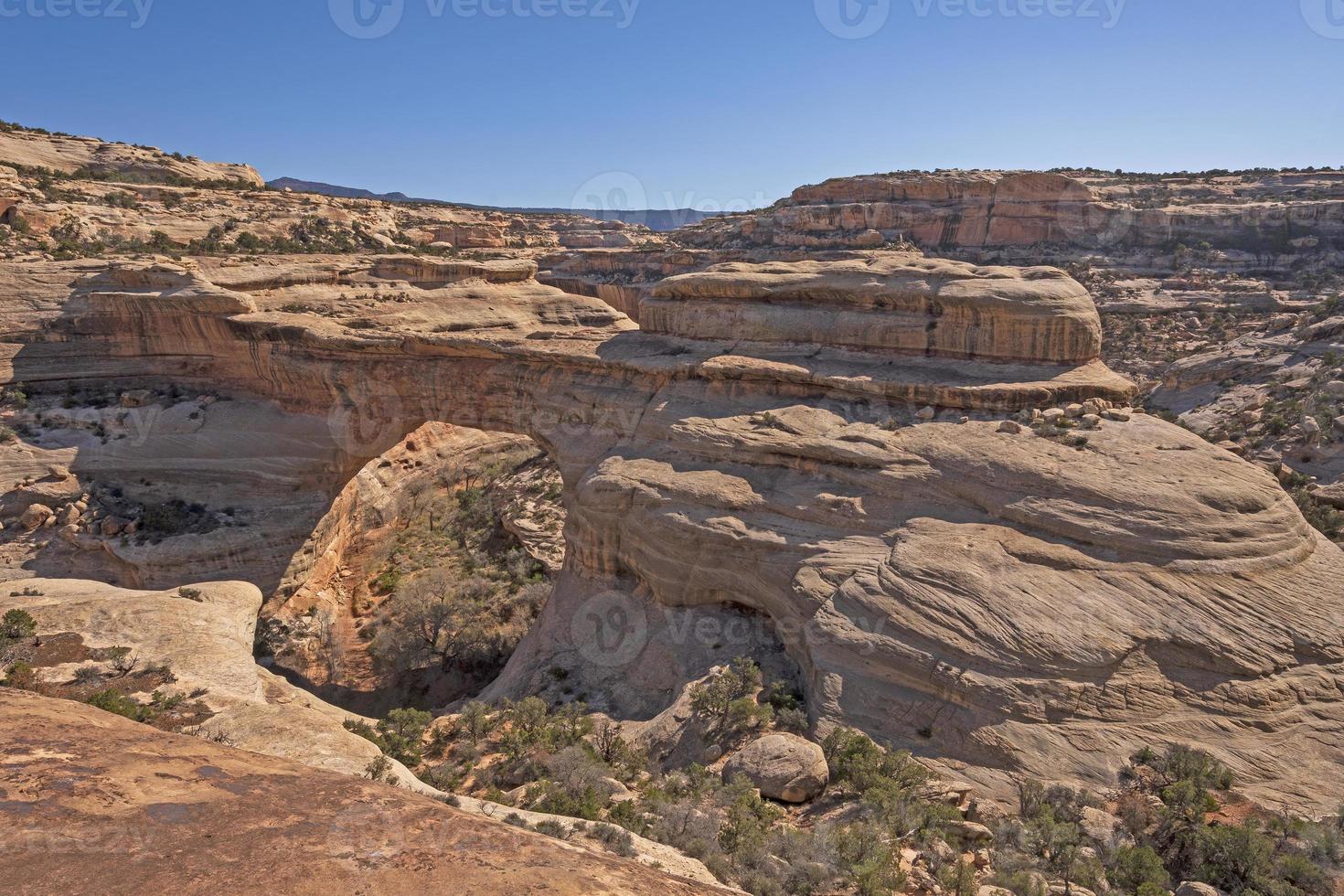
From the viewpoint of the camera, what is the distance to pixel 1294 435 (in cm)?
2400

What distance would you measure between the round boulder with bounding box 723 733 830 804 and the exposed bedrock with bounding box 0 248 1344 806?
114 centimetres

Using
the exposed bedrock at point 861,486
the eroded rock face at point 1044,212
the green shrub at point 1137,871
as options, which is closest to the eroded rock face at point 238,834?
the green shrub at point 1137,871

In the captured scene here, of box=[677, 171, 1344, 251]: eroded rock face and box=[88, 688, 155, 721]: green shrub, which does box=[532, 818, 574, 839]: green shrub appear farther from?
box=[677, 171, 1344, 251]: eroded rock face

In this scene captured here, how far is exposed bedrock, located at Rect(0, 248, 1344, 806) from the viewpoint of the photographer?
11930 mm

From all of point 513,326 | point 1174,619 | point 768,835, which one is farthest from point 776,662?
point 513,326

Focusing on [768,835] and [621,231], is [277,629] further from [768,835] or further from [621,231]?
[621,231]

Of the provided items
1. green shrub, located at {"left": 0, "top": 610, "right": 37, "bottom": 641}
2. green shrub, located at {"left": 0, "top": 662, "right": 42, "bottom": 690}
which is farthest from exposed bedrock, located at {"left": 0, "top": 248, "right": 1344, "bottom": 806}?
green shrub, located at {"left": 0, "top": 610, "right": 37, "bottom": 641}

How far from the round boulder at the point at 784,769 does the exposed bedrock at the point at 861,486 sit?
44.9 inches

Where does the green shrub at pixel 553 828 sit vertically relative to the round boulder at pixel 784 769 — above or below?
above

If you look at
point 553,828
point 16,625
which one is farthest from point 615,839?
point 16,625

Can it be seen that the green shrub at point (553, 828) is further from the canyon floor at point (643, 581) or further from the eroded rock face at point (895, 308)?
the eroded rock face at point (895, 308)

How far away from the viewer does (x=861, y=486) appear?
16.0 m

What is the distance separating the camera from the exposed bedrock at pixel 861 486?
11.9 meters

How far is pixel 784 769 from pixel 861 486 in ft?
21.3
